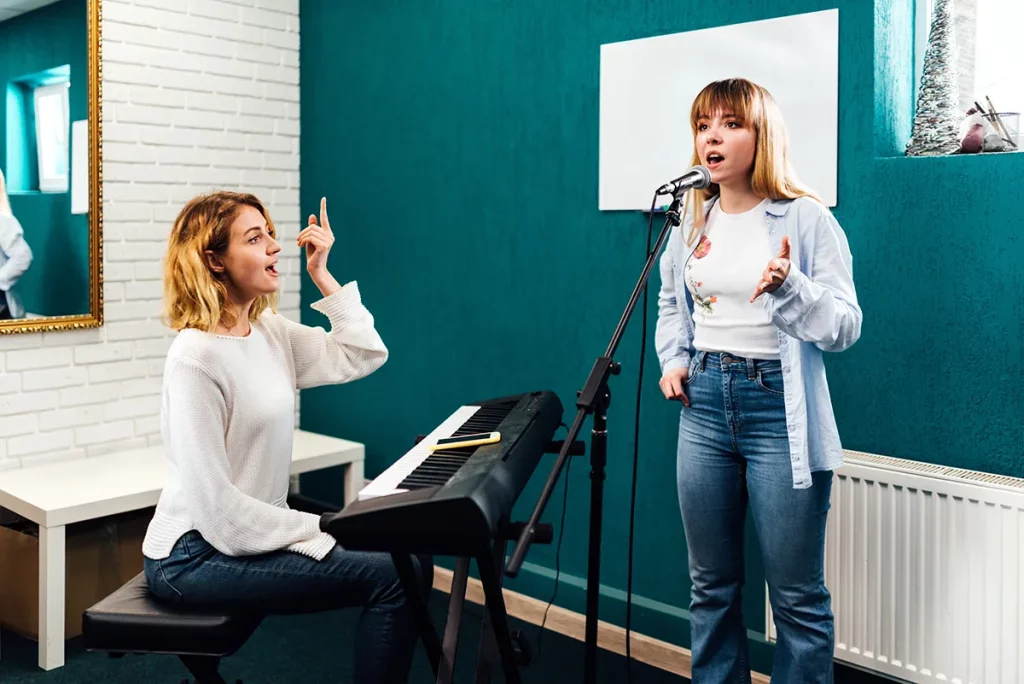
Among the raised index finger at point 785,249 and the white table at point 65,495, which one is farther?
the white table at point 65,495

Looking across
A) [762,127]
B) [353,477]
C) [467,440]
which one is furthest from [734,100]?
[353,477]

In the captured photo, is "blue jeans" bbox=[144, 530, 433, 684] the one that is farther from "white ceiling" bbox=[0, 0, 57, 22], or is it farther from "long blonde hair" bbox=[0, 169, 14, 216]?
"white ceiling" bbox=[0, 0, 57, 22]

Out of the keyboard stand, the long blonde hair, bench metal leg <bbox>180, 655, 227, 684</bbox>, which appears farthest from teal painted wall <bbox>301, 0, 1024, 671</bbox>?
bench metal leg <bbox>180, 655, 227, 684</bbox>

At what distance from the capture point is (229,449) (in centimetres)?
208

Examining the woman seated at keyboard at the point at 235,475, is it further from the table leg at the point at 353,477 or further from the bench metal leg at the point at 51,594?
the table leg at the point at 353,477

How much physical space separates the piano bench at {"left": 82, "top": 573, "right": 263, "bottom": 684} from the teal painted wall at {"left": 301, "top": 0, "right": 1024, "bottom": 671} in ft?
4.70

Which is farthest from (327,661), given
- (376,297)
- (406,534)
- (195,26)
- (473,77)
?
(195,26)

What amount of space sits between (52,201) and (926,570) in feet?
9.32

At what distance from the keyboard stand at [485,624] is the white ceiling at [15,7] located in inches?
91.3

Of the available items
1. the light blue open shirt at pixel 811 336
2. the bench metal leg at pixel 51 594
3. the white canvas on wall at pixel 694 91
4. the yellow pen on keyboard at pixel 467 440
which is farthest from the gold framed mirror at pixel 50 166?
the light blue open shirt at pixel 811 336

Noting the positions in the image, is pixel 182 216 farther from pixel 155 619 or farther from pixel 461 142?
pixel 461 142

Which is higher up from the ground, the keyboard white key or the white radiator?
the keyboard white key

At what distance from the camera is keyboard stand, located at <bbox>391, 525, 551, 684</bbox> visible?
1.72 meters

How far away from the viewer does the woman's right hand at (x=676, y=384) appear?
2295 millimetres
